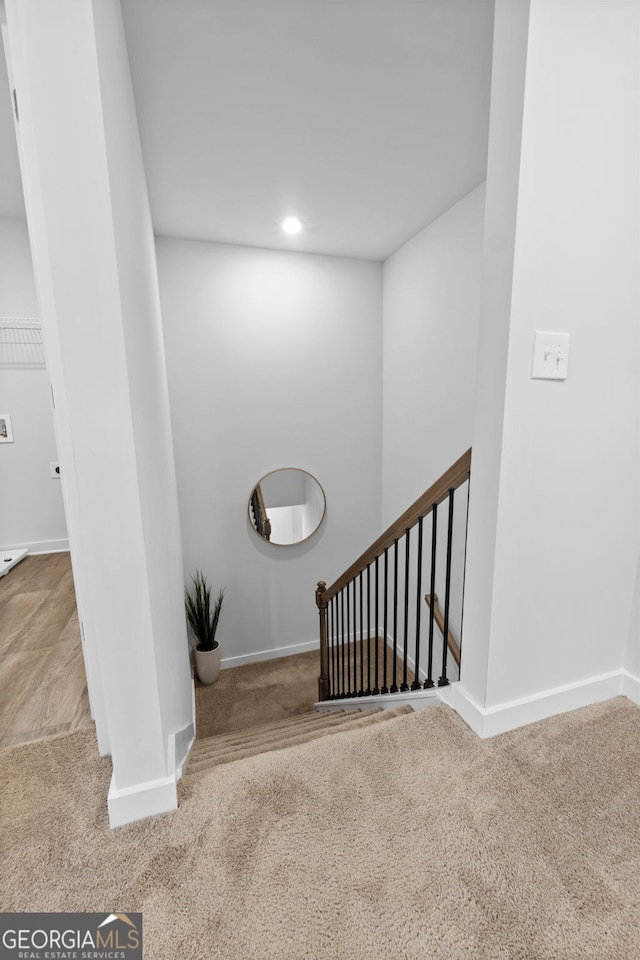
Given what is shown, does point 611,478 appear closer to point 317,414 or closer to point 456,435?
point 456,435

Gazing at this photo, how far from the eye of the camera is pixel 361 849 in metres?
0.90

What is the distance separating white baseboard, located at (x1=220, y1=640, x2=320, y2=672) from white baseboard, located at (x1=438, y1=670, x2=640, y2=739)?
2340 mm

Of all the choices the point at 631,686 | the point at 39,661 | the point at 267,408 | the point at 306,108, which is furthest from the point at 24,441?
the point at 631,686

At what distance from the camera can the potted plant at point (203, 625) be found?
2.97m

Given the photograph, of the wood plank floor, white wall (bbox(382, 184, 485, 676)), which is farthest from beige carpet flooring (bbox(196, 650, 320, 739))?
the wood plank floor

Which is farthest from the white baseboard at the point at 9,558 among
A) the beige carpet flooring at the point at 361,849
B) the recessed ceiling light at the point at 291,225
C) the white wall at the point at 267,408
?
the recessed ceiling light at the point at 291,225

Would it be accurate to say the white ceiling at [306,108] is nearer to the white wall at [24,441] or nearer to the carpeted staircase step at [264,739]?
the white wall at [24,441]

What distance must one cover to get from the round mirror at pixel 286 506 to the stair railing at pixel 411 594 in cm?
71

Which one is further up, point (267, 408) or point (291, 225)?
point (291, 225)

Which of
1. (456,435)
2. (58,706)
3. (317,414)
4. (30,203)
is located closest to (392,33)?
(30,203)

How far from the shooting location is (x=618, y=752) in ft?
3.79

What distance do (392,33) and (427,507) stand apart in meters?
1.59

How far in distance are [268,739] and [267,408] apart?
7.28 ft

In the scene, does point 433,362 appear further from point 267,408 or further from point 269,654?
point 269,654
